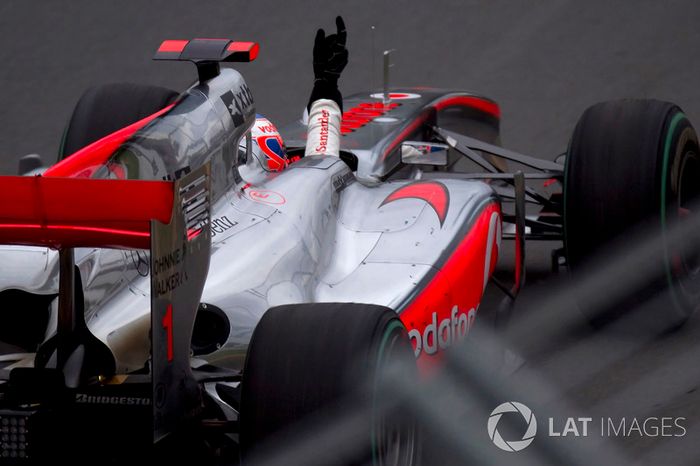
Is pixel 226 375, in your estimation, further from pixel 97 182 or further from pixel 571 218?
pixel 571 218

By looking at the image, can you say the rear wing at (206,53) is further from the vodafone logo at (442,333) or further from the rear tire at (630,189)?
the rear tire at (630,189)

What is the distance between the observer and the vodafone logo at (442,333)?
435 cm

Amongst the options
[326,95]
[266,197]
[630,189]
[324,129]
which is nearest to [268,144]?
[324,129]

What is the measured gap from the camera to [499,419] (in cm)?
465

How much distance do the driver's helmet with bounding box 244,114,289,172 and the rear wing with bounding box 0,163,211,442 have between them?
6.38 feet

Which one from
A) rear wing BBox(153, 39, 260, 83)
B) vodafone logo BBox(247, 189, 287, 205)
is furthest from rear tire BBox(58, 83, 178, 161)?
vodafone logo BBox(247, 189, 287, 205)

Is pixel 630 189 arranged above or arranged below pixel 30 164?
below

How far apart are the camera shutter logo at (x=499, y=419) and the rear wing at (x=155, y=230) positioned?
1.45m

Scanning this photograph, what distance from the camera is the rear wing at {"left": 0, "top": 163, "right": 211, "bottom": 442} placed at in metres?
3.22

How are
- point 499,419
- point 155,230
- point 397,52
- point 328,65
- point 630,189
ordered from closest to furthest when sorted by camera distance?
point 155,230 < point 499,419 < point 630,189 < point 328,65 < point 397,52

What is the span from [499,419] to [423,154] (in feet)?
5.26

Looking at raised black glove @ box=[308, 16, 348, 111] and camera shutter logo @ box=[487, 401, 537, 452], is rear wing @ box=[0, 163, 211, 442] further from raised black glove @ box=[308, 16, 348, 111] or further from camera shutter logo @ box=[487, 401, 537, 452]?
raised black glove @ box=[308, 16, 348, 111]

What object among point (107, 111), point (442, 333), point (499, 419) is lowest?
point (499, 419)

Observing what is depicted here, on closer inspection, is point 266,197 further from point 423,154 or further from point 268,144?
point 423,154
